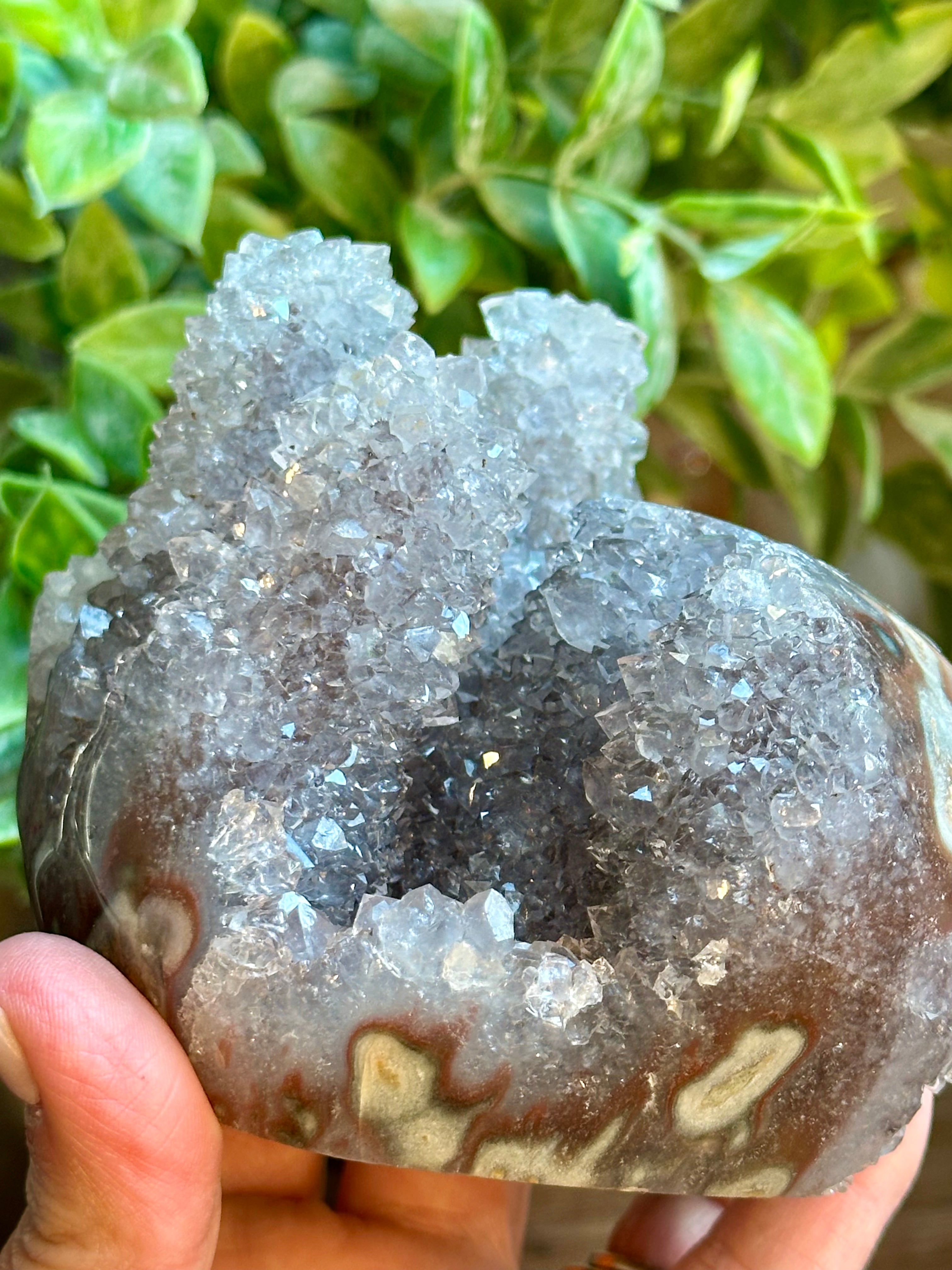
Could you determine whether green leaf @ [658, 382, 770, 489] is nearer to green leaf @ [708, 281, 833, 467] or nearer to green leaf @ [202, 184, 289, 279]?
green leaf @ [708, 281, 833, 467]

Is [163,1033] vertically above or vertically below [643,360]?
below

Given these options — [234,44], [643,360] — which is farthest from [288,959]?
[234,44]

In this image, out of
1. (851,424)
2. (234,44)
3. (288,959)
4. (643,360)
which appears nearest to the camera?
(288,959)

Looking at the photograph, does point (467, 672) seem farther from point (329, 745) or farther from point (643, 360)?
point (643, 360)

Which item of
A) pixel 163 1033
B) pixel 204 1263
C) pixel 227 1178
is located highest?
pixel 163 1033

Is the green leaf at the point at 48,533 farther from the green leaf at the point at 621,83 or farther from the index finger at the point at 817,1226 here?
the index finger at the point at 817,1226

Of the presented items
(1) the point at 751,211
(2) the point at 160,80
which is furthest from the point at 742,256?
(2) the point at 160,80

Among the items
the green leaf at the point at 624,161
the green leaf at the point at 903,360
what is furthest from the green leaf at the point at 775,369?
the green leaf at the point at 903,360
